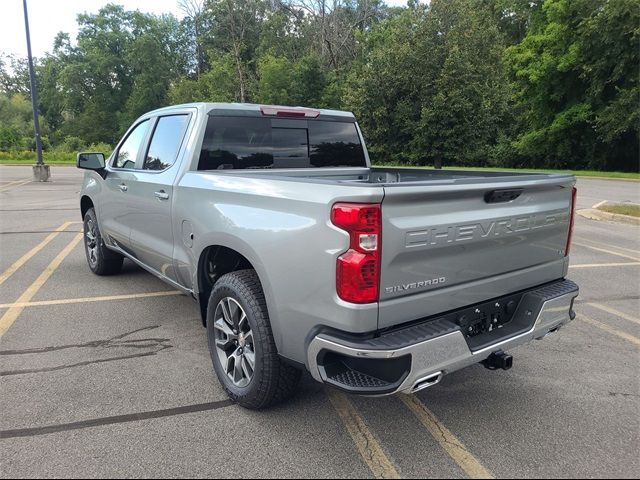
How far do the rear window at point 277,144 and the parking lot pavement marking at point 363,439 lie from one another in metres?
1.92

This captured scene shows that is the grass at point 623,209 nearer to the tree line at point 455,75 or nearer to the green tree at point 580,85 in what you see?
the tree line at point 455,75

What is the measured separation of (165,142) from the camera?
423cm

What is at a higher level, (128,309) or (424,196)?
(424,196)

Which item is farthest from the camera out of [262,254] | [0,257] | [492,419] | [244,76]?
[244,76]

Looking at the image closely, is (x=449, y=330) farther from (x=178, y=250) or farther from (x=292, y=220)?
(x=178, y=250)

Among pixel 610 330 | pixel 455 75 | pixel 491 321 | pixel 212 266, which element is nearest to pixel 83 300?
pixel 212 266

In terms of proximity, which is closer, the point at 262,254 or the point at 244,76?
the point at 262,254

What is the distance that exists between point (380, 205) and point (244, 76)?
51.6 m

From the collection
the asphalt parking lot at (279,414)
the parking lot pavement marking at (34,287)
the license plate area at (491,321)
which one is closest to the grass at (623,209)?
the asphalt parking lot at (279,414)

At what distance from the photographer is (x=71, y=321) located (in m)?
4.57

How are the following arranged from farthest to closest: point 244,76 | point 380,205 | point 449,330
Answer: point 244,76, point 449,330, point 380,205

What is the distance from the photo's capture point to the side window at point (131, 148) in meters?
4.75

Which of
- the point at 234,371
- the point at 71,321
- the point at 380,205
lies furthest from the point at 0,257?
the point at 380,205

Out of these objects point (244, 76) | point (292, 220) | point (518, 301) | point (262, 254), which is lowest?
point (518, 301)
